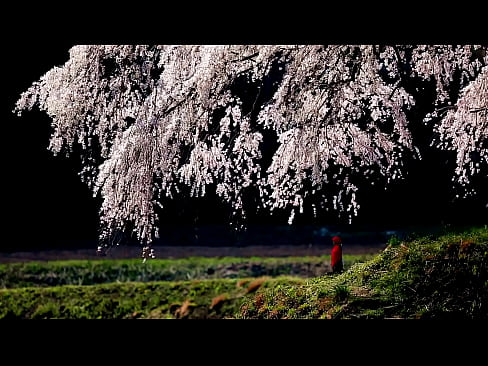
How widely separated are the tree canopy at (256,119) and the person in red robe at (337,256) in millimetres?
195

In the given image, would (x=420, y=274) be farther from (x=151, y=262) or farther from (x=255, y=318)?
(x=151, y=262)

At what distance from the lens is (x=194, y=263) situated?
4.47 m

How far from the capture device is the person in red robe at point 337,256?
4074 mm

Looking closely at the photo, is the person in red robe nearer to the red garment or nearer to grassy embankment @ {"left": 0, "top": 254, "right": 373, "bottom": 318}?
the red garment

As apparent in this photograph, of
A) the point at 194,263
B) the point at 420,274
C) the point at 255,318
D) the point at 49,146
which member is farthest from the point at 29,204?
the point at 420,274

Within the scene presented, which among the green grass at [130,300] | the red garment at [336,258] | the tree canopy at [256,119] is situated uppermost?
the tree canopy at [256,119]

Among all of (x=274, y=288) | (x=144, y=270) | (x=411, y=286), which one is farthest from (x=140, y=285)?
(x=411, y=286)

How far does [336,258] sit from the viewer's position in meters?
4.11

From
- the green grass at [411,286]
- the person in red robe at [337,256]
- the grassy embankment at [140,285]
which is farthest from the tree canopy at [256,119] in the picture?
the grassy embankment at [140,285]

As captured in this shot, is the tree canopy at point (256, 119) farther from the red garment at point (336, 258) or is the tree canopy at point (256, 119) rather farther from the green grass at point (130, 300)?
the green grass at point (130, 300)

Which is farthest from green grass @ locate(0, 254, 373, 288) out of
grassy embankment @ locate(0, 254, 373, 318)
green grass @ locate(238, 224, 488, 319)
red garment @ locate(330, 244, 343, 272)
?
green grass @ locate(238, 224, 488, 319)

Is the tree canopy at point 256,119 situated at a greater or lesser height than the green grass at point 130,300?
greater

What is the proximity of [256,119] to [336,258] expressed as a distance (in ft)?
3.40

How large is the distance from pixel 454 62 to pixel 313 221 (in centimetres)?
132
